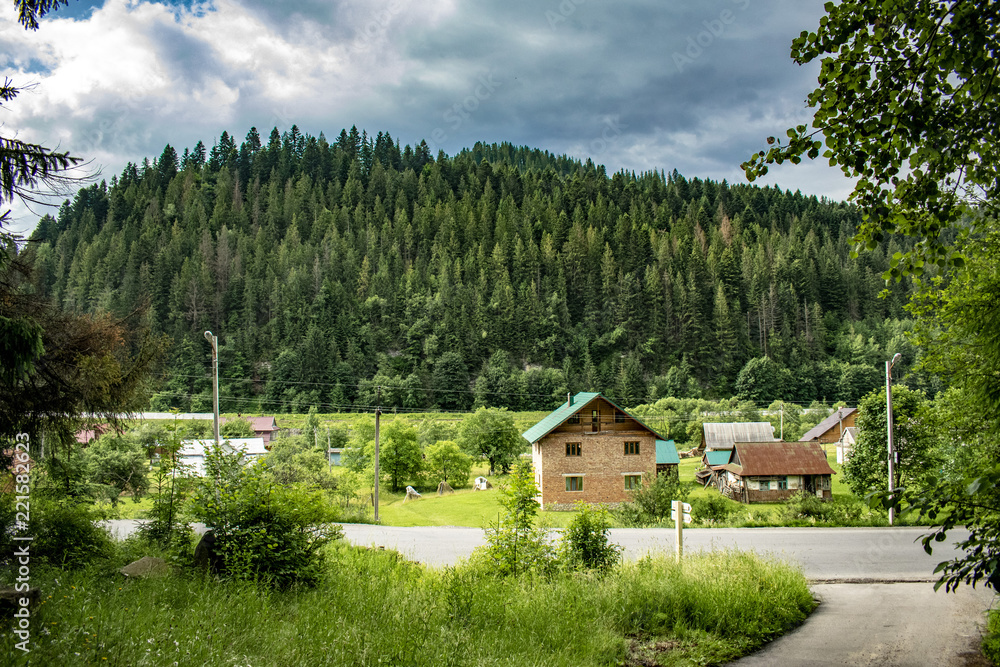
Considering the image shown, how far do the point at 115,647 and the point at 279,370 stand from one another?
8767 cm

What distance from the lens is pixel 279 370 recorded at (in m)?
86.9

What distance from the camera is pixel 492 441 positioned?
45.6 metres

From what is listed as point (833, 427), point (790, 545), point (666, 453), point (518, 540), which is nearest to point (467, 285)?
point (833, 427)

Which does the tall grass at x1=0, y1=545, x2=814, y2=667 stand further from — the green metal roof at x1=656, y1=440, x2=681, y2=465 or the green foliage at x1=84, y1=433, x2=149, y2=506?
the green metal roof at x1=656, y1=440, x2=681, y2=465

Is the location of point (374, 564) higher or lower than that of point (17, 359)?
lower

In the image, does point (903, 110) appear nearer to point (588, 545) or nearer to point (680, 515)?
point (588, 545)

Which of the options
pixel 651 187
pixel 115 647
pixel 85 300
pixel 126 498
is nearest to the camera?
pixel 115 647

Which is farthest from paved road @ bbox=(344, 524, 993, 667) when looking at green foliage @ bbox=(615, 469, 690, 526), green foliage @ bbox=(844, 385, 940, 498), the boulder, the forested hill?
the forested hill

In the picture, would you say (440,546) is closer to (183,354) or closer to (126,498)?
(126,498)

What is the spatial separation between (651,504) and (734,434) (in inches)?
1041

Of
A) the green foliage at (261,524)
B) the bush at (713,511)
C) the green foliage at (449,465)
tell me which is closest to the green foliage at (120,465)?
the green foliage at (261,524)

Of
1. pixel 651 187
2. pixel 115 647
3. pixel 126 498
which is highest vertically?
pixel 651 187

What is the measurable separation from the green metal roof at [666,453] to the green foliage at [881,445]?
10709 millimetres

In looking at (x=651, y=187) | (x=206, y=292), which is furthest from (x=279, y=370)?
(x=651, y=187)
